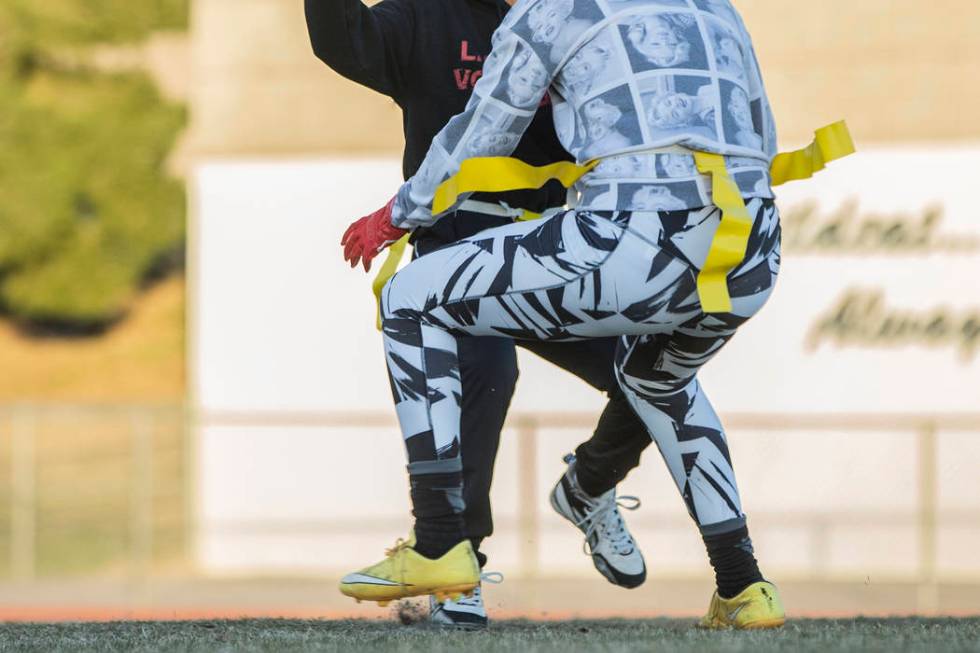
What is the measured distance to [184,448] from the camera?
1180 centimetres

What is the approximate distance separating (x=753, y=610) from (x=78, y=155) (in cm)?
2537

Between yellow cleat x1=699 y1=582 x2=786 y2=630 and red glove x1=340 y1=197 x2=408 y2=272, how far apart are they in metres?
1.20

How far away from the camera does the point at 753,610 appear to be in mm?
3703

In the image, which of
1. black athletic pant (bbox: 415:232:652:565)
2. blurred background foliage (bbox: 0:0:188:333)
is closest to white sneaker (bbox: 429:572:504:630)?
black athletic pant (bbox: 415:232:652:565)

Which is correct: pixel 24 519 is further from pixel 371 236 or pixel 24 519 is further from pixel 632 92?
pixel 632 92

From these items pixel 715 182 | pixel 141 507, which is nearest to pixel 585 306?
pixel 715 182

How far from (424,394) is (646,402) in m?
0.59

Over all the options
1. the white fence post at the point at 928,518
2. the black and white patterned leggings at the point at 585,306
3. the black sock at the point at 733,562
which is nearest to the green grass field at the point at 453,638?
the black sock at the point at 733,562

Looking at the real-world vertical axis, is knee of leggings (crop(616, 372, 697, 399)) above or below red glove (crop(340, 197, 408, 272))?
below

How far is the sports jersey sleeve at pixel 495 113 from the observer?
3.38 metres

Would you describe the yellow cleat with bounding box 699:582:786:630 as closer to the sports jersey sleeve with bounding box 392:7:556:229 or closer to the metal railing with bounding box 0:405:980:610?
the sports jersey sleeve with bounding box 392:7:556:229

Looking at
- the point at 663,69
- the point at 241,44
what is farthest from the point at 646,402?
the point at 241,44

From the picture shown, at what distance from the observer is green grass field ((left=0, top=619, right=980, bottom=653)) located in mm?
3158

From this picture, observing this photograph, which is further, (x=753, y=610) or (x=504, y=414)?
(x=504, y=414)
